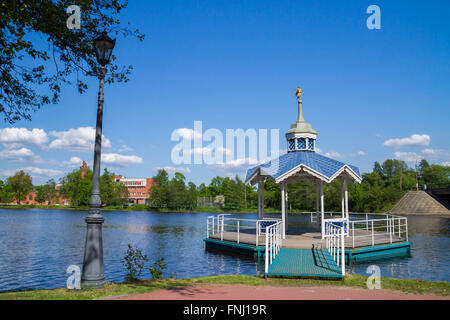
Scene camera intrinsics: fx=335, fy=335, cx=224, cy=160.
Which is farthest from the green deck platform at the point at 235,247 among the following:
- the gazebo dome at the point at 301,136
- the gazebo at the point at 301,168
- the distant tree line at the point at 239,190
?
the distant tree line at the point at 239,190

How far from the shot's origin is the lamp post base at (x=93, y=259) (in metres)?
8.34

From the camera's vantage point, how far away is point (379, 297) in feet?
→ 27.5

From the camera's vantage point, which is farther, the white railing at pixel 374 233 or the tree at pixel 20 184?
the tree at pixel 20 184

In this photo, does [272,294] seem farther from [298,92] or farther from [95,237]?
[298,92]

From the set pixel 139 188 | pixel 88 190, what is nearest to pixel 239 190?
pixel 88 190

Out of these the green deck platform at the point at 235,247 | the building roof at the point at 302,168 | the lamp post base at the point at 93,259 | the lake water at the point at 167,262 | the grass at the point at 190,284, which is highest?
the building roof at the point at 302,168

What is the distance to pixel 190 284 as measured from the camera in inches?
396

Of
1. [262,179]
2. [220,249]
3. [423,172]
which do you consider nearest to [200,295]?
[220,249]

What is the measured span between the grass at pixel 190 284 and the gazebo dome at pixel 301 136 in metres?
12.7

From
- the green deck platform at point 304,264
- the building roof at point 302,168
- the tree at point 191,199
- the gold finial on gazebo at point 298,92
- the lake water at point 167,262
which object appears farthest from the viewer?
the tree at point 191,199

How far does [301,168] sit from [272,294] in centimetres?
1256

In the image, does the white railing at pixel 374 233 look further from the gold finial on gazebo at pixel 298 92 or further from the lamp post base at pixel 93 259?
the lamp post base at pixel 93 259

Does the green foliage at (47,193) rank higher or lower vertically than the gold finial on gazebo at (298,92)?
lower
